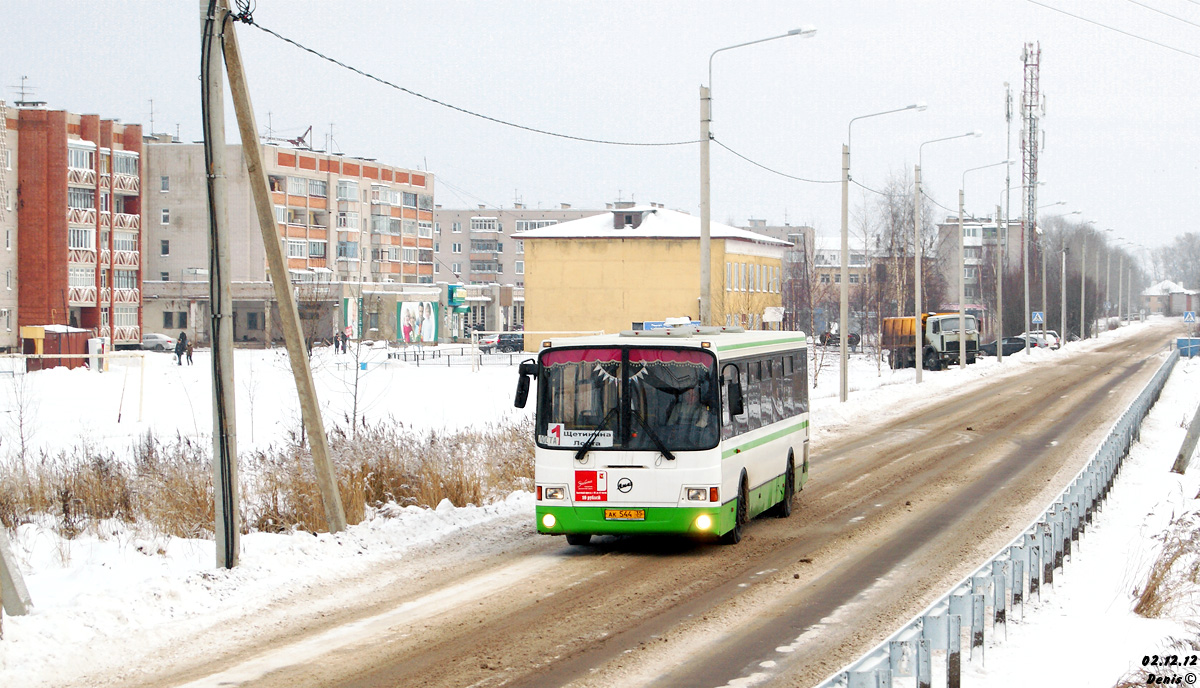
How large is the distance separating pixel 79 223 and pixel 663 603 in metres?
82.6

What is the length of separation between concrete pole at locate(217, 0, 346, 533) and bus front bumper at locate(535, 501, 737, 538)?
2.39m

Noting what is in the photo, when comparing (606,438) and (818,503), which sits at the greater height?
(606,438)

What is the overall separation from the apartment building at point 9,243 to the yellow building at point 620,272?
3246 centimetres

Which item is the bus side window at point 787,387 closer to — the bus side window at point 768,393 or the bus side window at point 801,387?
the bus side window at point 801,387

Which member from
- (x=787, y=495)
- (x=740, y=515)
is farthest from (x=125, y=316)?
(x=740, y=515)

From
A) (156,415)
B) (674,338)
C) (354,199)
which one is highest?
(354,199)

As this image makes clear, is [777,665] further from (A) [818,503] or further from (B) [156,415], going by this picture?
(B) [156,415]

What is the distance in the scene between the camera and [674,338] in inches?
557

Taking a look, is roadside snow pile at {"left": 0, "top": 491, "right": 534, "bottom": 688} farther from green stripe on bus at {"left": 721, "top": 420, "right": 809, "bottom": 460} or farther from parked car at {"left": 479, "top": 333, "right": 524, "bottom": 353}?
parked car at {"left": 479, "top": 333, "right": 524, "bottom": 353}

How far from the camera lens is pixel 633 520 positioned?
13.5m

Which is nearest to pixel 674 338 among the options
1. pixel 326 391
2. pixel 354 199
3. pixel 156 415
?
pixel 156 415

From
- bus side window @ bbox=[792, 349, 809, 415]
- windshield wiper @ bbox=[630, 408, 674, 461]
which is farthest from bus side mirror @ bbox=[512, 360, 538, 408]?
bus side window @ bbox=[792, 349, 809, 415]

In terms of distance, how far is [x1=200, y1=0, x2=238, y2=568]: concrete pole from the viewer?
1246 cm

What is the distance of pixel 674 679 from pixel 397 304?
8603 centimetres
